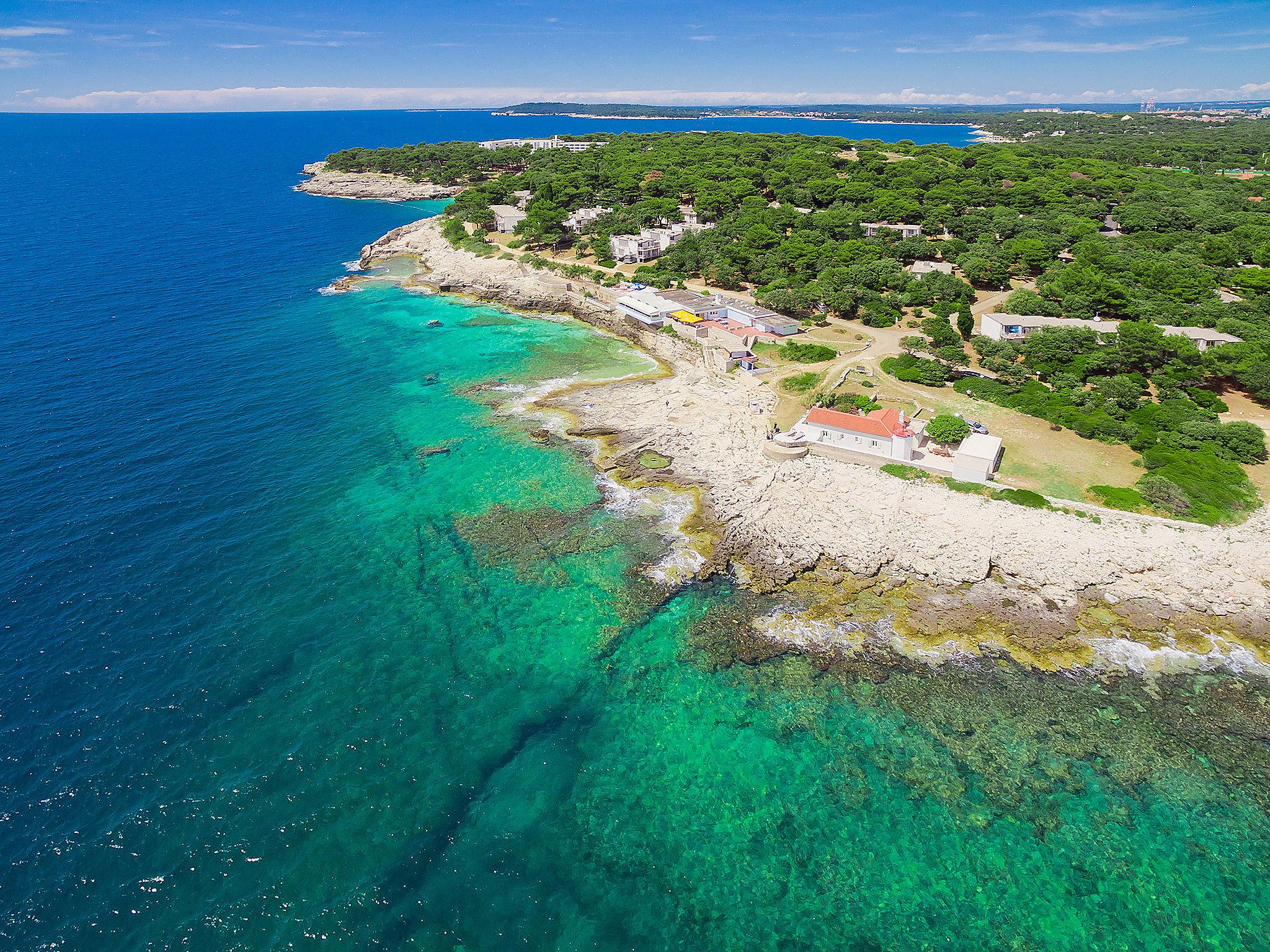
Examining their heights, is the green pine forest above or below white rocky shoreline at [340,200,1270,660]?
above

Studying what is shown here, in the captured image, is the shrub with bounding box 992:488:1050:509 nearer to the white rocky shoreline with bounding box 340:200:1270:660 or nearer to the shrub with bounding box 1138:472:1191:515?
the white rocky shoreline with bounding box 340:200:1270:660

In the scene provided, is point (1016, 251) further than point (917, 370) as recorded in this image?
Yes

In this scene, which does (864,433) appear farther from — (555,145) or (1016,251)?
(555,145)

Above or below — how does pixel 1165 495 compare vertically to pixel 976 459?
below

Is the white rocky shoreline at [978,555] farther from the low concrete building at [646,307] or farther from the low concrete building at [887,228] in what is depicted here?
the low concrete building at [887,228]

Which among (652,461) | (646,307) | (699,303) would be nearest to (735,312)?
(699,303)

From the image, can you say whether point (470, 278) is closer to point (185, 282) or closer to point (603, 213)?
point (603, 213)

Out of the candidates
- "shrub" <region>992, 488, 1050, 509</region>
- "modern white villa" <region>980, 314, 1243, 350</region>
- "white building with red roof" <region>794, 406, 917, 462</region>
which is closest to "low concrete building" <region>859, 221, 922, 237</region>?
"modern white villa" <region>980, 314, 1243, 350</region>
